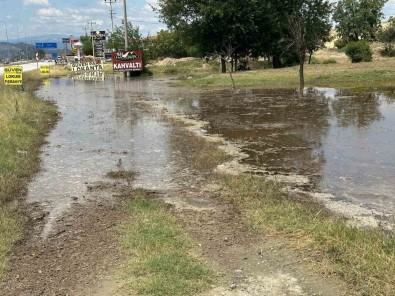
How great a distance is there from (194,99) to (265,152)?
11.7 m

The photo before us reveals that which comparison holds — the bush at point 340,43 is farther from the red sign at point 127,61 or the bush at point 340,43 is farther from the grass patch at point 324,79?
→ the grass patch at point 324,79

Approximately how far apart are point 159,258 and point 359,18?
203ft

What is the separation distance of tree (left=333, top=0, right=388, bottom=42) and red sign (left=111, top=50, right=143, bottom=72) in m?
32.0

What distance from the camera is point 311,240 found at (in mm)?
4961

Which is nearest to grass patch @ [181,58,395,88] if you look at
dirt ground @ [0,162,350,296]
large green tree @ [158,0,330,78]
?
large green tree @ [158,0,330,78]

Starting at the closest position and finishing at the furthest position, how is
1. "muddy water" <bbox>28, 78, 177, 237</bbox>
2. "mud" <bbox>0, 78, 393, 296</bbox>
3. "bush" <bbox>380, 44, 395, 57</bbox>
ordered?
"mud" <bbox>0, 78, 393, 296</bbox>
"muddy water" <bbox>28, 78, 177, 237</bbox>
"bush" <bbox>380, 44, 395, 57</bbox>

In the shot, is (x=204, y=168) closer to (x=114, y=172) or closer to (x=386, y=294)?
(x=114, y=172)

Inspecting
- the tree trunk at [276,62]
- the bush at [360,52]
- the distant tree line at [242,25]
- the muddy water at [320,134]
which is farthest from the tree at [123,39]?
the muddy water at [320,134]

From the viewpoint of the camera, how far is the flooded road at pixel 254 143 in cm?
752

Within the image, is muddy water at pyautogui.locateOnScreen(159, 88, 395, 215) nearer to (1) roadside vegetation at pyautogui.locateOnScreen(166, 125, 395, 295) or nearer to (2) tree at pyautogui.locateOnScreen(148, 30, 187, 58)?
(1) roadside vegetation at pyautogui.locateOnScreen(166, 125, 395, 295)

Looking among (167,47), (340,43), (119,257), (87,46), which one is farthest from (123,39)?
(119,257)

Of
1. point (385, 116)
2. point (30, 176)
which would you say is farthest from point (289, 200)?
point (385, 116)

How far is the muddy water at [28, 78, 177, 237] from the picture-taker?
24.3ft

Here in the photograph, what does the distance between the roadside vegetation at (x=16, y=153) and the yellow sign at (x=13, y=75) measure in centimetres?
660
